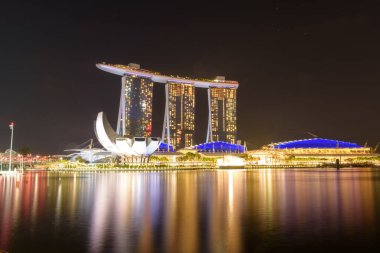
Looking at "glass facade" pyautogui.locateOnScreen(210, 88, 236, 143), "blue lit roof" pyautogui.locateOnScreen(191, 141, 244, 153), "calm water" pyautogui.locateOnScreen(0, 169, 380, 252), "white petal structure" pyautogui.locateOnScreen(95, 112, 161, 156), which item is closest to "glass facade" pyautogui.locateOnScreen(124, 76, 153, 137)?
"blue lit roof" pyautogui.locateOnScreen(191, 141, 244, 153)

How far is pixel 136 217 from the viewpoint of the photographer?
39.8 ft

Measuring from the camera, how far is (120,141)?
61.4 m

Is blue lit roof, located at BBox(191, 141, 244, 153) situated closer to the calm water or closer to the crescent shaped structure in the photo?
Answer: the crescent shaped structure

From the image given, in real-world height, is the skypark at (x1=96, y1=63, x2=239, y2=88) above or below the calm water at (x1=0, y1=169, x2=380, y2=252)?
above

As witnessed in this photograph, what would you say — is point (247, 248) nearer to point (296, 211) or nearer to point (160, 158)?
point (296, 211)

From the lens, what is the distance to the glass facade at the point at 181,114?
101 meters

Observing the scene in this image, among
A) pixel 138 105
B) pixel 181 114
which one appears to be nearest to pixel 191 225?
pixel 138 105

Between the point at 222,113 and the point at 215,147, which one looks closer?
the point at 215,147

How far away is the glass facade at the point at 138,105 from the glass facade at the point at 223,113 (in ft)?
59.5

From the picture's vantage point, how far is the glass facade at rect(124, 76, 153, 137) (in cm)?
9206

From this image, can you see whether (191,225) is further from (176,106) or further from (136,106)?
(176,106)

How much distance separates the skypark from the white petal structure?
77.6ft

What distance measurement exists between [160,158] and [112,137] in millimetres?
17279

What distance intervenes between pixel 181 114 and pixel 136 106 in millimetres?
13867
